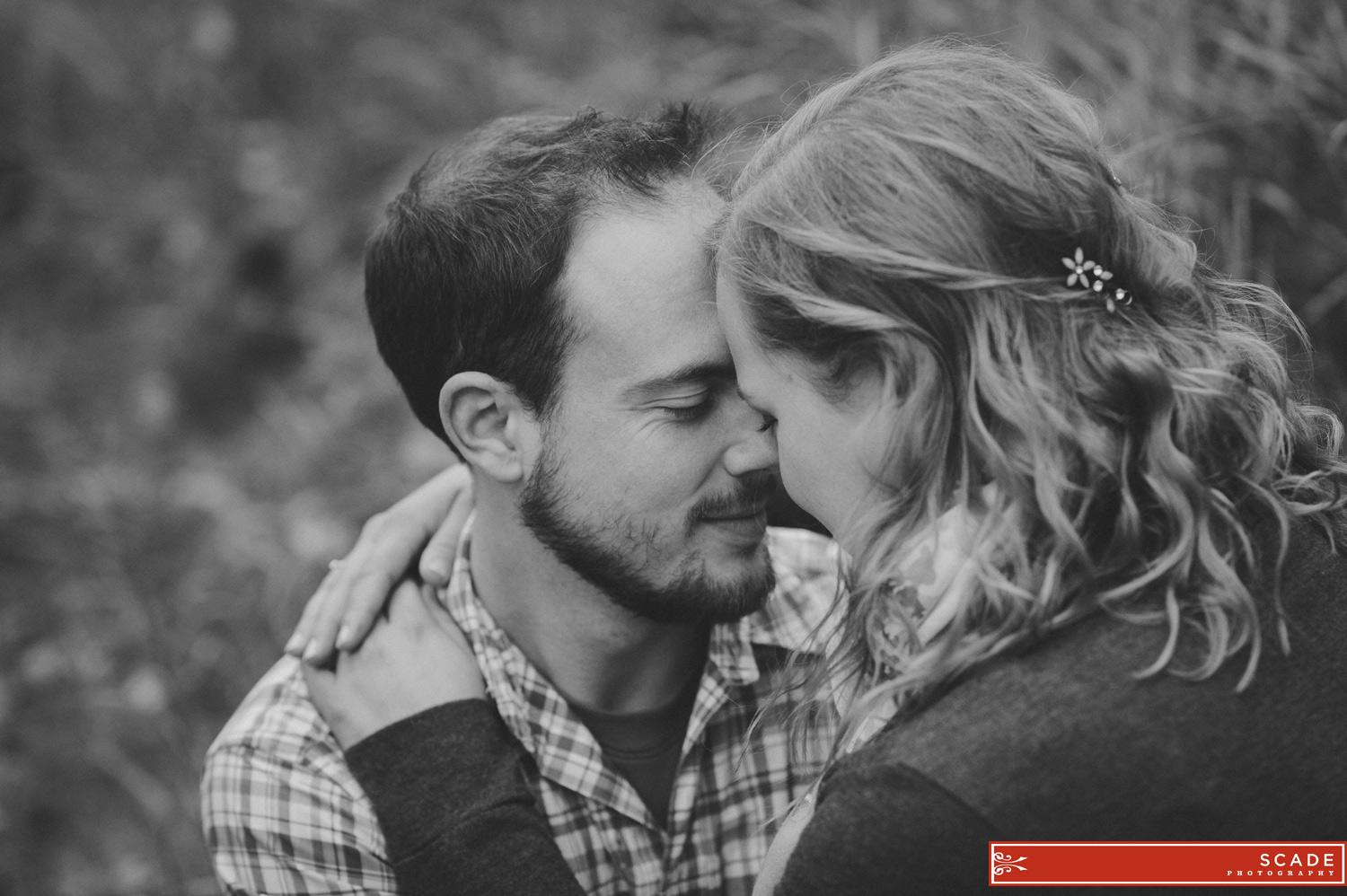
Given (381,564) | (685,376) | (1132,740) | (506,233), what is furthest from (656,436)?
(1132,740)

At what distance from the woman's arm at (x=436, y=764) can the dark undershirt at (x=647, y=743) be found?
200 millimetres

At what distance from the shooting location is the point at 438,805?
5.98ft

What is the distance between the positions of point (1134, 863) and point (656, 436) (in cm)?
110

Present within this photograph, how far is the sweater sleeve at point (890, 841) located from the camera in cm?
127

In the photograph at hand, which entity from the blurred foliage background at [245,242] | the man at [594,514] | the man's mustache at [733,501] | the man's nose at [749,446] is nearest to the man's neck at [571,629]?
the man at [594,514]

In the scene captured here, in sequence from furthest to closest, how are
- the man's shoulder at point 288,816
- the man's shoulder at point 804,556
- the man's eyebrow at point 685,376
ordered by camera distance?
the man's shoulder at point 804,556
the man's eyebrow at point 685,376
the man's shoulder at point 288,816

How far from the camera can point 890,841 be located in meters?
1.30

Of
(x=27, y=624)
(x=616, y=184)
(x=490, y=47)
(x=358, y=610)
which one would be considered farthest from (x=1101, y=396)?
(x=490, y=47)

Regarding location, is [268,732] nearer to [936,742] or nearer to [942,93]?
[936,742]

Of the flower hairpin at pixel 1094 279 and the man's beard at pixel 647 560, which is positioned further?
the man's beard at pixel 647 560

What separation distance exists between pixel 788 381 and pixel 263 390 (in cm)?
412

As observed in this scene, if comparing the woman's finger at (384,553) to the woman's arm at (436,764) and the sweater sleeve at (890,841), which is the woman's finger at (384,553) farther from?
the sweater sleeve at (890,841)

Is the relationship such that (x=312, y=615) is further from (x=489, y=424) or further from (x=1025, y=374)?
(x=1025, y=374)

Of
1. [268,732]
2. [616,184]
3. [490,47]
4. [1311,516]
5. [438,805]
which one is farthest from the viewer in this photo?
[490,47]
